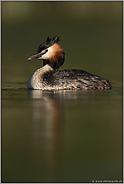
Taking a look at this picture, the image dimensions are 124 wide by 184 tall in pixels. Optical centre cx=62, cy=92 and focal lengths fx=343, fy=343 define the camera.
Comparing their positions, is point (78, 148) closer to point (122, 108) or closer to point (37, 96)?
point (122, 108)

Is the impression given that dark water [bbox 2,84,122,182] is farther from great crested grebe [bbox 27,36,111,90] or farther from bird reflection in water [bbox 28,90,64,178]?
great crested grebe [bbox 27,36,111,90]

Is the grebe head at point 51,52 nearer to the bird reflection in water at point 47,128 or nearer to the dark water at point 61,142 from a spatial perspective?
the bird reflection in water at point 47,128

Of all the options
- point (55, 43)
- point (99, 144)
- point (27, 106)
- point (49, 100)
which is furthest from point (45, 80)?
point (99, 144)

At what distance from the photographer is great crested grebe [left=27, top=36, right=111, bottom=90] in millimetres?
10466

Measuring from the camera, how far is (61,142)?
4.51 metres

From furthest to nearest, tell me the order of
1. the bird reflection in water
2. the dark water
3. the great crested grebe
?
the great crested grebe < the bird reflection in water < the dark water

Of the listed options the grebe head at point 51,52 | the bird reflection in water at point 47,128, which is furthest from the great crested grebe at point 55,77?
the bird reflection in water at point 47,128

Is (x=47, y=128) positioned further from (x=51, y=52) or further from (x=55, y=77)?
(x=51, y=52)

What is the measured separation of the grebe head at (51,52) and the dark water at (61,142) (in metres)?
3.86

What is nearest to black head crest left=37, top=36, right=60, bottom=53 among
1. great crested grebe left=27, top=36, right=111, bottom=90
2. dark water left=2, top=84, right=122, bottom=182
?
great crested grebe left=27, top=36, right=111, bottom=90

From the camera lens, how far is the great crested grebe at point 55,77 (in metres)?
10.5

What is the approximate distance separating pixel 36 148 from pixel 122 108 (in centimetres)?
310

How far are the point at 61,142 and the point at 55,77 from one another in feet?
20.4

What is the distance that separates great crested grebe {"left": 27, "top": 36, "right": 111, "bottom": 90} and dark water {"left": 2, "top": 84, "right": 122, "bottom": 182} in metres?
3.10
